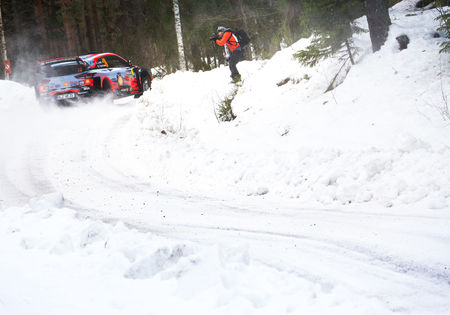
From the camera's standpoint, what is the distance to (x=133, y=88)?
13.8 meters

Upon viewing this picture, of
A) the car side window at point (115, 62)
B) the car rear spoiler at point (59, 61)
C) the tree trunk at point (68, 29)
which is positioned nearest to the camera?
the car rear spoiler at point (59, 61)

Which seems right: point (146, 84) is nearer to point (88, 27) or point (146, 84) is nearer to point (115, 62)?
point (115, 62)

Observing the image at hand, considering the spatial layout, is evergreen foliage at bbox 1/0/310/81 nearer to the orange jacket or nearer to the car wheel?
the orange jacket

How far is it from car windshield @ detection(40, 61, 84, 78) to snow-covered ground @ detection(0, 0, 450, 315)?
8.26ft

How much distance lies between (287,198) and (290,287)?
237cm

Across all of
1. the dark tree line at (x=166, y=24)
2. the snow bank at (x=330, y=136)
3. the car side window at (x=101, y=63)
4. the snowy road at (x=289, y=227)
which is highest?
the dark tree line at (x=166, y=24)

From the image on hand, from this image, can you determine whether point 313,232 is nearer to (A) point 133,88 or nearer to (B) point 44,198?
(B) point 44,198

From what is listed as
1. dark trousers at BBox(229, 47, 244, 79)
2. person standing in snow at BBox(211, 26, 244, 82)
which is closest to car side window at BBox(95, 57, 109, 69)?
person standing in snow at BBox(211, 26, 244, 82)

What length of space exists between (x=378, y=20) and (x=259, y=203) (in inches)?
193

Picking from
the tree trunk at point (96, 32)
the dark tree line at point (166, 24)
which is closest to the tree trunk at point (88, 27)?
the dark tree line at point (166, 24)

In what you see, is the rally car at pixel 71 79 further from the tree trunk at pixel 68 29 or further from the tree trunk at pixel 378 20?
the tree trunk at pixel 68 29

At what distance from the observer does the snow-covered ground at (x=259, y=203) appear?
2.82 metres

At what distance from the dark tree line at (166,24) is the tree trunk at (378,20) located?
0.84 ft

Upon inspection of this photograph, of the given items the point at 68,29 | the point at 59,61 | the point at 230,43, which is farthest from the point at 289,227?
the point at 68,29
